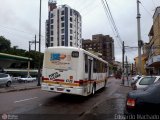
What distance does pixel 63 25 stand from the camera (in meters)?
127

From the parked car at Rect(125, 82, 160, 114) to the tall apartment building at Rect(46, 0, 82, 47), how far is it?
384 ft

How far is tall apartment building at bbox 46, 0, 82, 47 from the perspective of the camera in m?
126

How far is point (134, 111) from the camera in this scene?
24.4ft

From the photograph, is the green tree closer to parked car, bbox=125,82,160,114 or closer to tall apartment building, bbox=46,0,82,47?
tall apartment building, bbox=46,0,82,47

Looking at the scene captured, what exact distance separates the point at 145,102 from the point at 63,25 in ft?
396

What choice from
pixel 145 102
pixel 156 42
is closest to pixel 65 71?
pixel 145 102

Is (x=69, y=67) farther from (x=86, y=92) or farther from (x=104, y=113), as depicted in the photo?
(x=104, y=113)

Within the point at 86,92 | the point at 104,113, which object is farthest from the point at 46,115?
the point at 86,92

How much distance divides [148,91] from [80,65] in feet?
27.0

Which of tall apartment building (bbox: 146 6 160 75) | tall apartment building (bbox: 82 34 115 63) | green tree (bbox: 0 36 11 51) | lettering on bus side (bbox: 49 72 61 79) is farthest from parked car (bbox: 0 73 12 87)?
tall apartment building (bbox: 82 34 115 63)

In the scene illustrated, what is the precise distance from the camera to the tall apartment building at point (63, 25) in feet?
414

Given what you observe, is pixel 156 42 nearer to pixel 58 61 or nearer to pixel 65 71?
pixel 58 61

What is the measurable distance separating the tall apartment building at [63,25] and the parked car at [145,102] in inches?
4612

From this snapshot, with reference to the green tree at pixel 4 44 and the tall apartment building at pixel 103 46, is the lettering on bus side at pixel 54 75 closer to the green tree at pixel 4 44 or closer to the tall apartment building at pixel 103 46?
the tall apartment building at pixel 103 46
